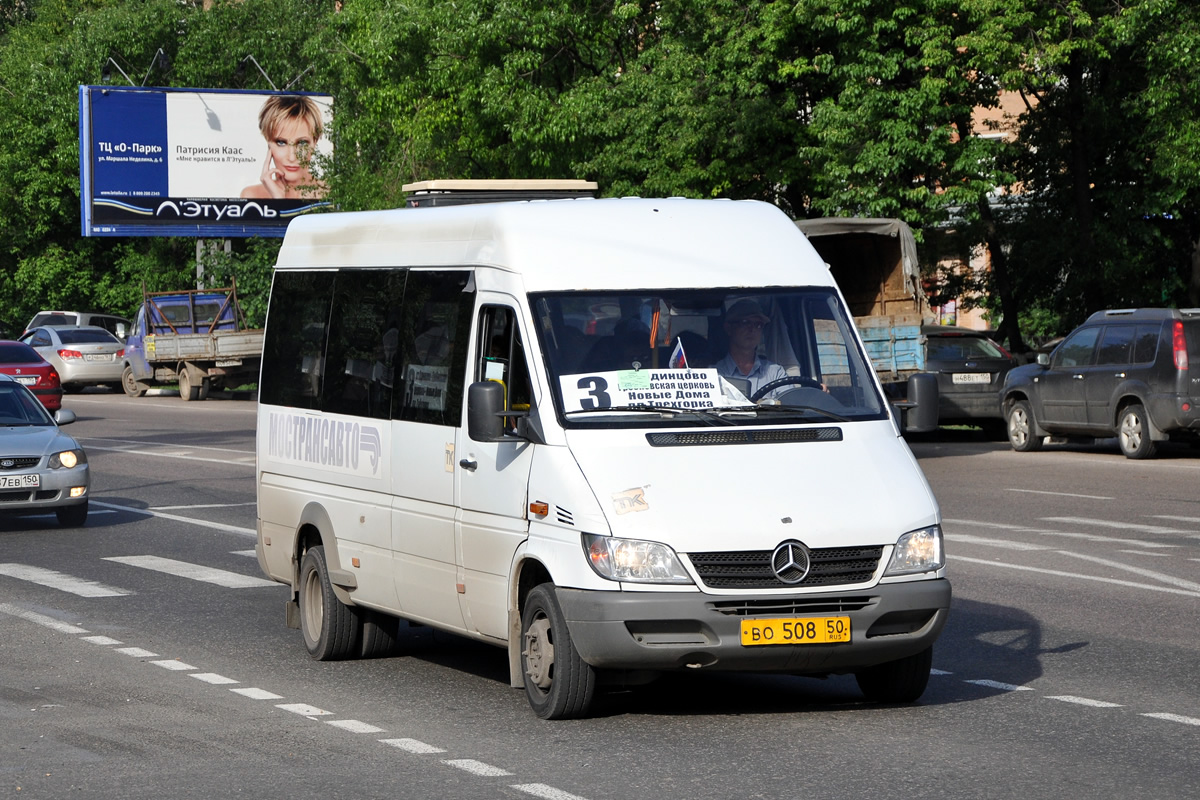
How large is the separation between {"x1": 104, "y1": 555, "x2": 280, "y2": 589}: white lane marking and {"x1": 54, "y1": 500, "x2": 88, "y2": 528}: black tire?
2.65m

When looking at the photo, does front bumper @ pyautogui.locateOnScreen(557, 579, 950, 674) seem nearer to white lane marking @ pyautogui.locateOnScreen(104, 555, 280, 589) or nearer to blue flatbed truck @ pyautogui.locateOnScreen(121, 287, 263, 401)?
white lane marking @ pyautogui.locateOnScreen(104, 555, 280, 589)

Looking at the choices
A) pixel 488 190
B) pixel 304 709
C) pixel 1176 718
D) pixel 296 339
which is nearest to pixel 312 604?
pixel 296 339

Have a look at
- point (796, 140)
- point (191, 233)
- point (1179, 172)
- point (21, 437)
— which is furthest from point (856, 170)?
Result: point (191, 233)

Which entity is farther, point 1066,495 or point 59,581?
point 1066,495

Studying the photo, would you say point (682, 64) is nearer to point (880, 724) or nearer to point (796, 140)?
point (796, 140)

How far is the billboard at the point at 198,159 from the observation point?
167 feet

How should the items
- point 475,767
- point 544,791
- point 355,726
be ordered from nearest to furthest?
point 544,791
point 475,767
point 355,726

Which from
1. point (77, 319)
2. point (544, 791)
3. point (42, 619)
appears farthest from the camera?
point (77, 319)

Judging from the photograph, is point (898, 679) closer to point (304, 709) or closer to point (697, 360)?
point (697, 360)

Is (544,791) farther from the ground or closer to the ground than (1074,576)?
closer to the ground

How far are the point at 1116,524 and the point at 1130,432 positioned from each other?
7656 mm

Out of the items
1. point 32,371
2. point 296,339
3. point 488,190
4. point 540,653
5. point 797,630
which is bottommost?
point 540,653

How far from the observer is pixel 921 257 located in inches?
1267

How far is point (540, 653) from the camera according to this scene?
301 inches
